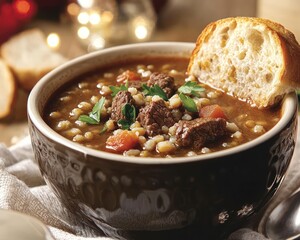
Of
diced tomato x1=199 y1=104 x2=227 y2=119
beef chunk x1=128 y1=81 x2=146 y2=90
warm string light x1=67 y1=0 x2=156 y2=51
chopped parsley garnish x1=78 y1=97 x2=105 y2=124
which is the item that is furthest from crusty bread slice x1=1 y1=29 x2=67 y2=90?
diced tomato x1=199 y1=104 x2=227 y2=119

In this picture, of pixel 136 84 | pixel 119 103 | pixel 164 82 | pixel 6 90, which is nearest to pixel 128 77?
pixel 136 84

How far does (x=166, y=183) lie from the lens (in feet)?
7.09

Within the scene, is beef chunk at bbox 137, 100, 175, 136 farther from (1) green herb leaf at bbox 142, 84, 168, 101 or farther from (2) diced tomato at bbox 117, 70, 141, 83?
(2) diced tomato at bbox 117, 70, 141, 83

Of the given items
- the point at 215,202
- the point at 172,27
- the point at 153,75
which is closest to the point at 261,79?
the point at 153,75

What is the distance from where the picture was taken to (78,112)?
263 cm

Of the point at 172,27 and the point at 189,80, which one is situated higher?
the point at 189,80

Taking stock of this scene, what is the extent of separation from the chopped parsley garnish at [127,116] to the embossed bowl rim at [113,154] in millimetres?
294

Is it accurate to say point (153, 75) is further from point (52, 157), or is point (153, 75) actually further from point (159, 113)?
point (52, 157)

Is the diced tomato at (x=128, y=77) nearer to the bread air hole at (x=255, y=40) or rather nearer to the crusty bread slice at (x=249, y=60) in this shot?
the crusty bread slice at (x=249, y=60)

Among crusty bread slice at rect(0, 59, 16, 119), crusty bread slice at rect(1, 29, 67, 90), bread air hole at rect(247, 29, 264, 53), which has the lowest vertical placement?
crusty bread slice at rect(1, 29, 67, 90)

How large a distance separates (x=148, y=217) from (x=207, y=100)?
2.11 ft

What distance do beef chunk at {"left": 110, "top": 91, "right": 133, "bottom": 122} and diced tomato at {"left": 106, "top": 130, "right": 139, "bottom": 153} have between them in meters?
0.16

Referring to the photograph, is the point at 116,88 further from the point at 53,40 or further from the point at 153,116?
the point at 53,40

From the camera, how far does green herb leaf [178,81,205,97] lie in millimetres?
2668
